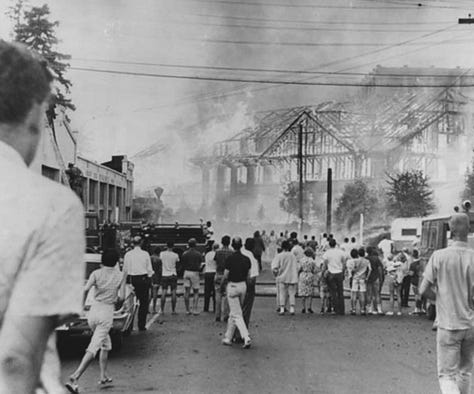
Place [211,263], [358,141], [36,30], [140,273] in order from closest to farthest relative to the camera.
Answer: [140,273]
[211,263]
[36,30]
[358,141]

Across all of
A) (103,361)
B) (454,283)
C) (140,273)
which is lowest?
(103,361)

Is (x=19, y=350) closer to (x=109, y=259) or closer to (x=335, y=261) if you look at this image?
(x=109, y=259)

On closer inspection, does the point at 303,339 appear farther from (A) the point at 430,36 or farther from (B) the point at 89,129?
(A) the point at 430,36

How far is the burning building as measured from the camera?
6056cm

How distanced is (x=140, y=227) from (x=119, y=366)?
18.6 m

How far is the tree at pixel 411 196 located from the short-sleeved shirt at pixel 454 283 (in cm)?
4798

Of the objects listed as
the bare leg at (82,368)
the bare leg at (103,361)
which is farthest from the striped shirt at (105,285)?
the bare leg at (82,368)

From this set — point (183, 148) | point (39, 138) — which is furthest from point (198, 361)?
point (183, 148)

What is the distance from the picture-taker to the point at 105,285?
27.3ft

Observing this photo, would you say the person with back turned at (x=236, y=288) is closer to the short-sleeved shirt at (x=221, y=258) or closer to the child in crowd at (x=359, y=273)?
the short-sleeved shirt at (x=221, y=258)

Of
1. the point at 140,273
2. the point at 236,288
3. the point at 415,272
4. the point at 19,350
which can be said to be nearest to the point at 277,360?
the point at 236,288

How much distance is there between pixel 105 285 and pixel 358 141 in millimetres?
55792

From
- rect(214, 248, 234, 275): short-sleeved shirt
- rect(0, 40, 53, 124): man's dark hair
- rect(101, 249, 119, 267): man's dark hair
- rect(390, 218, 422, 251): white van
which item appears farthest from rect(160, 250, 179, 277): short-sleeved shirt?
rect(390, 218, 422, 251): white van

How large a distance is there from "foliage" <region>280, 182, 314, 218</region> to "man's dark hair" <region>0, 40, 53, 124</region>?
5716 centimetres
